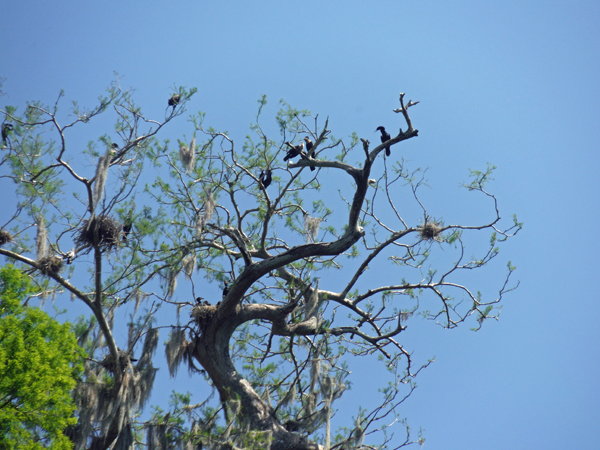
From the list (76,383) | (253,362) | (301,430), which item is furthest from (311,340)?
(76,383)

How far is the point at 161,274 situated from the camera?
843cm

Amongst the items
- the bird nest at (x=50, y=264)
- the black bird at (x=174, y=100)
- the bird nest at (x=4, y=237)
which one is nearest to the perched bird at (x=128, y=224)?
the bird nest at (x=50, y=264)

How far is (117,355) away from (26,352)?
1591mm

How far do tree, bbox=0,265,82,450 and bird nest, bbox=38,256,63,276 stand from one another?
1364mm

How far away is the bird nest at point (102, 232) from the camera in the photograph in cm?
751

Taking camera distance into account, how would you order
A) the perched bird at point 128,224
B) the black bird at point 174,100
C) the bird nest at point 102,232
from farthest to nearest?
the black bird at point 174,100, the perched bird at point 128,224, the bird nest at point 102,232

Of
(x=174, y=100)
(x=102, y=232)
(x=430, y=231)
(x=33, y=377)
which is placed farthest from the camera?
(x=174, y=100)

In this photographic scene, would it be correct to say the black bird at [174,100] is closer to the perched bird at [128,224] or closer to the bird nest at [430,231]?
the perched bird at [128,224]

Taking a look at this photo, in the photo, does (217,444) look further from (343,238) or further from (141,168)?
(141,168)

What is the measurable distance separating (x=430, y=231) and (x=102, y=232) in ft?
16.6

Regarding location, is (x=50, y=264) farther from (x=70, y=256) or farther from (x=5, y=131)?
(x=5, y=131)

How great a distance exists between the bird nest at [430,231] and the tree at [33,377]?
597cm

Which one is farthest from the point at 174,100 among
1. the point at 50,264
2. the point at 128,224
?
the point at 50,264

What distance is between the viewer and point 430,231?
8406 millimetres
